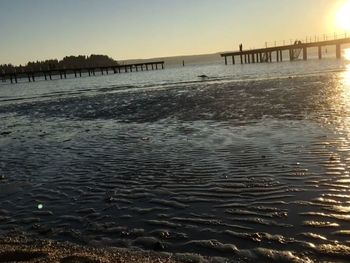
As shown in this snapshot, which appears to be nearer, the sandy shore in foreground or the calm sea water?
the sandy shore in foreground

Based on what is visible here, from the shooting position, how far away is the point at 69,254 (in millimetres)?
6297

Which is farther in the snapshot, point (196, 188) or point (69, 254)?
point (196, 188)

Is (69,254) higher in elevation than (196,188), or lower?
higher

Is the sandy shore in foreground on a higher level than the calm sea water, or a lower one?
higher

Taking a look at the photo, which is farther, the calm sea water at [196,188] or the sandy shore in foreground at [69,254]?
the calm sea water at [196,188]

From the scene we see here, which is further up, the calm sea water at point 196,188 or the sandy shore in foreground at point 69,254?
the sandy shore in foreground at point 69,254

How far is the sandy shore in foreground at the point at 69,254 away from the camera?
5988 millimetres

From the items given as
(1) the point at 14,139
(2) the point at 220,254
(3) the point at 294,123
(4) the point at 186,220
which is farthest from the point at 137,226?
(1) the point at 14,139

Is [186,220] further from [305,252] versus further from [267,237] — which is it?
[305,252]

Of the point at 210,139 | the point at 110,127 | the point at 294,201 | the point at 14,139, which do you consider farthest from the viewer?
the point at 110,127

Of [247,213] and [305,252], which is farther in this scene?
[247,213]

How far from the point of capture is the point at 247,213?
762 centimetres

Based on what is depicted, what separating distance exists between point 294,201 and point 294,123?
29.1ft

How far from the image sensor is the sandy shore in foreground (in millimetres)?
5988
